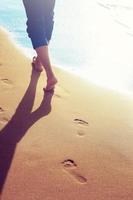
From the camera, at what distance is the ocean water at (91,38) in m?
5.04

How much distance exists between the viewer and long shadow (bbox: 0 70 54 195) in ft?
9.40

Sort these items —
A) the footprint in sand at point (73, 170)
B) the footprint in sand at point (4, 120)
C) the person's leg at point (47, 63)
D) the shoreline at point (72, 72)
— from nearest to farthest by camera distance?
1. the footprint in sand at point (73, 170)
2. the footprint in sand at point (4, 120)
3. the person's leg at point (47, 63)
4. the shoreline at point (72, 72)

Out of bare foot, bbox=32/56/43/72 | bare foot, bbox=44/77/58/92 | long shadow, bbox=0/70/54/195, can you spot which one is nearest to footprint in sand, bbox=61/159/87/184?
long shadow, bbox=0/70/54/195

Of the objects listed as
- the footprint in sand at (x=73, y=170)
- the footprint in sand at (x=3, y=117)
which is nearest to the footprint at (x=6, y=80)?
the footprint in sand at (x=3, y=117)

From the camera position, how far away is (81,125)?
355 cm

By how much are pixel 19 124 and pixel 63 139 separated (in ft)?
1.22

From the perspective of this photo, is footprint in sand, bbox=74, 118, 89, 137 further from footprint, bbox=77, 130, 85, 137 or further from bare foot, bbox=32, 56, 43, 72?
bare foot, bbox=32, 56, 43, 72

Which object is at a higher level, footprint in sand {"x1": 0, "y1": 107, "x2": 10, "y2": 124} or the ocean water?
footprint in sand {"x1": 0, "y1": 107, "x2": 10, "y2": 124}

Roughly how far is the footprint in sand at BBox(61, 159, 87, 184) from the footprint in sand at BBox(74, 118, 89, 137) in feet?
1.46

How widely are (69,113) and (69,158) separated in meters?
0.74

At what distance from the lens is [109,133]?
11.5 ft

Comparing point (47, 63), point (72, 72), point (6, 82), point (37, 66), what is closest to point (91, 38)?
point (72, 72)

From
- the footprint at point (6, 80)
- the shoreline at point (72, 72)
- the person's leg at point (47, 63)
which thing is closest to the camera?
the person's leg at point (47, 63)

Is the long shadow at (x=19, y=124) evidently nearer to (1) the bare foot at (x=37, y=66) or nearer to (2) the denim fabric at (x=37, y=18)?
(1) the bare foot at (x=37, y=66)
